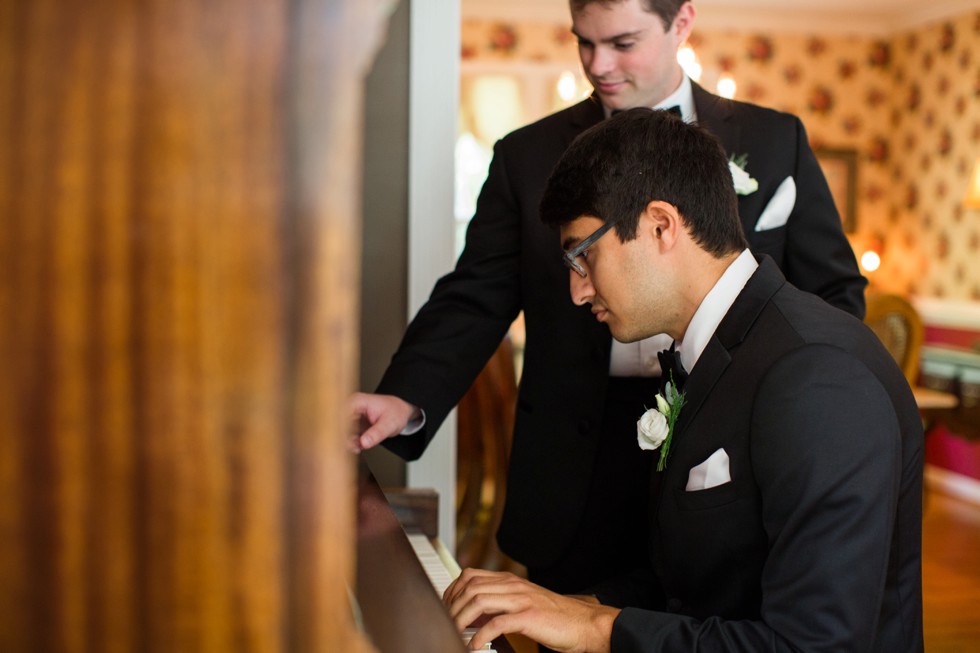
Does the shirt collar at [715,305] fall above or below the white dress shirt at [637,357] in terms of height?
above

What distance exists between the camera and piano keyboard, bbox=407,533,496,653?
1.53 metres

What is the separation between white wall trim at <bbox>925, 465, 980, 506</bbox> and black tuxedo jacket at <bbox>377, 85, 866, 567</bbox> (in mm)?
5521

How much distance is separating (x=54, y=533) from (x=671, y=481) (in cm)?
102

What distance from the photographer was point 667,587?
1.42m

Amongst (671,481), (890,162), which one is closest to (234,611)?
(671,481)

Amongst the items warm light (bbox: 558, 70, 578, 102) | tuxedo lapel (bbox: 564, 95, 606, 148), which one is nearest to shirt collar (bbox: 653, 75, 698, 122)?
tuxedo lapel (bbox: 564, 95, 606, 148)

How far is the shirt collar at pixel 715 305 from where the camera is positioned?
140 centimetres

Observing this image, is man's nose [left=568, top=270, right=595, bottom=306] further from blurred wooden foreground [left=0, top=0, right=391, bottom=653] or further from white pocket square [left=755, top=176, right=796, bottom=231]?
blurred wooden foreground [left=0, top=0, right=391, bottom=653]

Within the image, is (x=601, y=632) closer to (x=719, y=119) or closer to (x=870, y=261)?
(x=719, y=119)

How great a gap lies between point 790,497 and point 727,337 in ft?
0.87

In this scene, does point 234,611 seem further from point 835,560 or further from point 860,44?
point 860,44

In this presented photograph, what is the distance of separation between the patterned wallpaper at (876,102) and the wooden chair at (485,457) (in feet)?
18.0

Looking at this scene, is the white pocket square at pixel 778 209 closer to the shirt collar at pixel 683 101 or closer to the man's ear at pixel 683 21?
the shirt collar at pixel 683 101

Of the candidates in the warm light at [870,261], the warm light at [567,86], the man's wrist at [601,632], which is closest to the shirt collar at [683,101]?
the man's wrist at [601,632]
